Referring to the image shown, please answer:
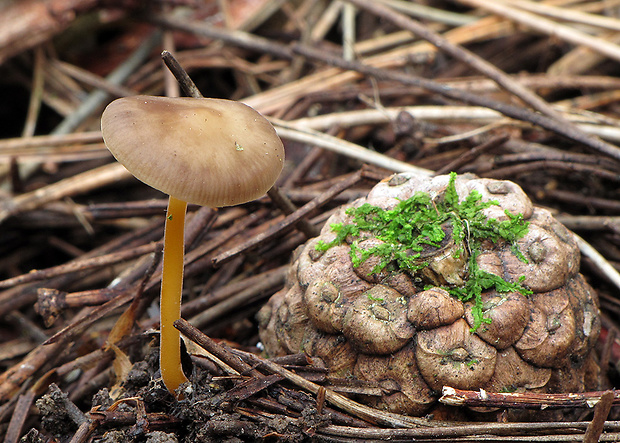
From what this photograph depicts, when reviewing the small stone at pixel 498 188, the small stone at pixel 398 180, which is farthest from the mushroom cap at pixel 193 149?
the small stone at pixel 498 188

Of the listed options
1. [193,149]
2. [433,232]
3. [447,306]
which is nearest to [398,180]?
[433,232]

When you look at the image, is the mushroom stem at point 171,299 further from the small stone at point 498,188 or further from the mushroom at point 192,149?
the small stone at point 498,188

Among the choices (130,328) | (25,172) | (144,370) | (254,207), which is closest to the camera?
(144,370)

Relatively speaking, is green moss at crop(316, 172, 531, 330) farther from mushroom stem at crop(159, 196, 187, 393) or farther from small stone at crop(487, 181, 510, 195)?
mushroom stem at crop(159, 196, 187, 393)

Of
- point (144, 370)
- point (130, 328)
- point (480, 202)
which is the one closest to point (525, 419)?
point (480, 202)

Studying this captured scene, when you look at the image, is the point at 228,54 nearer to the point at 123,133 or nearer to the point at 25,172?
the point at 25,172

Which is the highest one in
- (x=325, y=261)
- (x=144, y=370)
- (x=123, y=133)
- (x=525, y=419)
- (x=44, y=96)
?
(x=123, y=133)

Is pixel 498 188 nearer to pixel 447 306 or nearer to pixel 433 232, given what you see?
pixel 433 232
